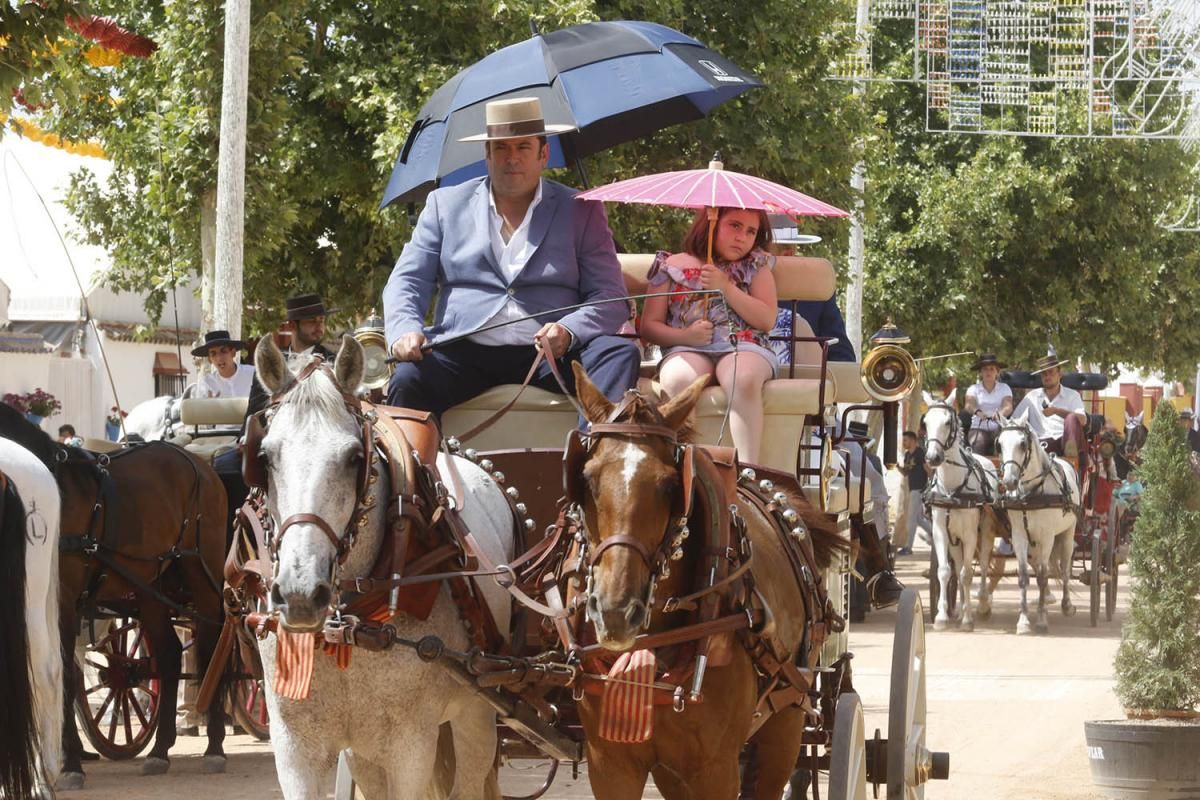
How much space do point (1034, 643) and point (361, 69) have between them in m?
9.07

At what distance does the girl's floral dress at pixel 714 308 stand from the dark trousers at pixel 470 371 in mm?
439

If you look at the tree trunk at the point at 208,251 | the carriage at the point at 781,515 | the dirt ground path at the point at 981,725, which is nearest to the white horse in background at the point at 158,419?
the tree trunk at the point at 208,251

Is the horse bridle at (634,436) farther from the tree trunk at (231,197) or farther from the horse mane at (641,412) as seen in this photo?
the tree trunk at (231,197)

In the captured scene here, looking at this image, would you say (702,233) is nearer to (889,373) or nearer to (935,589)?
(889,373)

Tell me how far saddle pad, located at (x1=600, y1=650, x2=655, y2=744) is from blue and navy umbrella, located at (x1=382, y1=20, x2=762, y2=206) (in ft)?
11.9

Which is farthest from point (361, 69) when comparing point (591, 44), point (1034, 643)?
point (591, 44)

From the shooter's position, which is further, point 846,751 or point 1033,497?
point 1033,497

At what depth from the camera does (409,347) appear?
6207 millimetres

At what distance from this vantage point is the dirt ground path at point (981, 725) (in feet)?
32.6

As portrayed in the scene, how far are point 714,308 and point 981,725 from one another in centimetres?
630

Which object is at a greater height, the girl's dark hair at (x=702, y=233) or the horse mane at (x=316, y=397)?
the girl's dark hair at (x=702, y=233)

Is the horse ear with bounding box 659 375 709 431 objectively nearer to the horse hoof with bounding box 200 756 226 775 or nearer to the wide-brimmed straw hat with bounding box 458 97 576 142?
the wide-brimmed straw hat with bounding box 458 97 576 142

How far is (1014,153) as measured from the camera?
31.8 meters

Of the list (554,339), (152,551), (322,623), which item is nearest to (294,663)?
(322,623)
